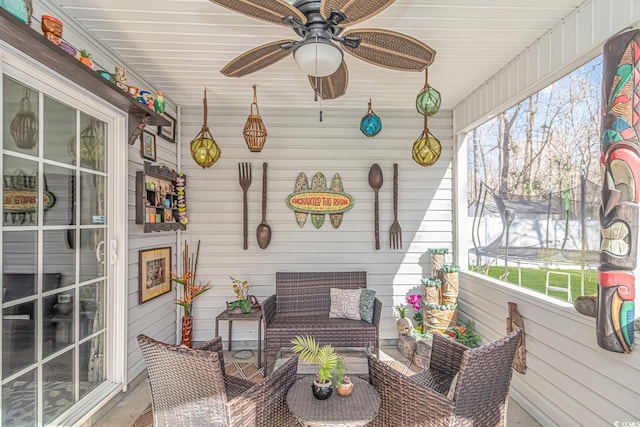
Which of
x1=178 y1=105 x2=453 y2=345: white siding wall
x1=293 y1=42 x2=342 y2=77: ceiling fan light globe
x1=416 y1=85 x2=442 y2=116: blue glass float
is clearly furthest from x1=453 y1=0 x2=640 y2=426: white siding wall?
x1=293 y1=42 x2=342 y2=77: ceiling fan light globe

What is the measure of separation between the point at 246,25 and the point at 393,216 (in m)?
2.63

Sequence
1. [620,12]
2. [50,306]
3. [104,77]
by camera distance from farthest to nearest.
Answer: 1. [104,77]
2. [50,306]
3. [620,12]

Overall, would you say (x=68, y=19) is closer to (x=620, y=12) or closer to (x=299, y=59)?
(x=299, y=59)

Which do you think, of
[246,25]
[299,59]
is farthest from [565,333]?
[246,25]

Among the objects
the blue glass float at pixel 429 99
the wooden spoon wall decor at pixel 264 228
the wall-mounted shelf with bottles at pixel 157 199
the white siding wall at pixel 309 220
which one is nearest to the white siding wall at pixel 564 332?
the blue glass float at pixel 429 99

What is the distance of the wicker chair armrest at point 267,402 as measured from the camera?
1693 millimetres

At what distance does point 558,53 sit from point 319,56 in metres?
1.94

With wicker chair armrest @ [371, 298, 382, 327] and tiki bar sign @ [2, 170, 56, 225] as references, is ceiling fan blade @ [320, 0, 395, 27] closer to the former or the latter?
tiki bar sign @ [2, 170, 56, 225]

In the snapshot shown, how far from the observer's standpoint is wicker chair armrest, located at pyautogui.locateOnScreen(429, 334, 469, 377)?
2.08 meters

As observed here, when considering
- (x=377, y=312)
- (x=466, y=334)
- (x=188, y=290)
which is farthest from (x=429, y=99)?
(x=188, y=290)

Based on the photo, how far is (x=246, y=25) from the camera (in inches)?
90.0

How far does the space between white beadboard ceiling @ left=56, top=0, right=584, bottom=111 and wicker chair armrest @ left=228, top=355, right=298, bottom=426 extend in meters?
2.38

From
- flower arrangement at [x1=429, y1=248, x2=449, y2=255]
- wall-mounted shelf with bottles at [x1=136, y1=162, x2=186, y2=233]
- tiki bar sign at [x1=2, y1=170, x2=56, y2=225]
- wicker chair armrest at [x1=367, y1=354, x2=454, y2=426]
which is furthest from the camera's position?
flower arrangement at [x1=429, y1=248, x2=449, y2=255]

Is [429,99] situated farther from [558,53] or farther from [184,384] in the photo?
[184,384]
